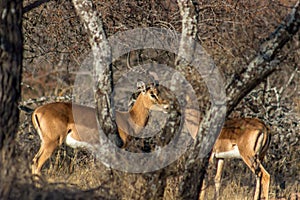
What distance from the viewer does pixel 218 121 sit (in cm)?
618

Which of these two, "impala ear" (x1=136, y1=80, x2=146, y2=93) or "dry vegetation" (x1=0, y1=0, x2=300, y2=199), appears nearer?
"dry vegetation" (x1=0, y1=0, x2=300, y2=199)

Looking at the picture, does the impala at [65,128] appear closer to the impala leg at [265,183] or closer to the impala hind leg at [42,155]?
the impala hind leg at [42,155]

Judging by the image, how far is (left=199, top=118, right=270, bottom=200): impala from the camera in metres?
9.65

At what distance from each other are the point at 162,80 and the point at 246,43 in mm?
1415

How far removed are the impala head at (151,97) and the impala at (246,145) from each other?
0.98 m

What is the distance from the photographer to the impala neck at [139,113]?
10.7 metres

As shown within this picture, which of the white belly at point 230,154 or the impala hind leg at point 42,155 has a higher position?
the white belly at point 230,154

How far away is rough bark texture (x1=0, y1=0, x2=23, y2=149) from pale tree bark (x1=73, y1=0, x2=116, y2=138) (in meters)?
0.86

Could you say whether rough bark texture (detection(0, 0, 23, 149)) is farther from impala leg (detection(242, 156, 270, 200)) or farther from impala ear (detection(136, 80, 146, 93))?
impala ear (detection(136, 80, 146, 93))

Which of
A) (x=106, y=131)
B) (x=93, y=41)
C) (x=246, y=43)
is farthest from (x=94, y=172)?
(x=246, y=43)

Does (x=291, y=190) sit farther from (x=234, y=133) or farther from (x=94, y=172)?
(x=94, y=172)

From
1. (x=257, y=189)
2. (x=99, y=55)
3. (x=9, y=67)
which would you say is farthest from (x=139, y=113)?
(x=9, y=67)

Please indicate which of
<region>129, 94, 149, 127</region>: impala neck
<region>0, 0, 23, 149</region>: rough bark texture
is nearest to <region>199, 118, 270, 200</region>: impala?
<region>129, 94, 149, 127</region>: impala neck

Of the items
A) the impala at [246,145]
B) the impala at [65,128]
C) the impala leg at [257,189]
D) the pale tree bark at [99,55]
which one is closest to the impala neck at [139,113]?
the impala at [65,128]
